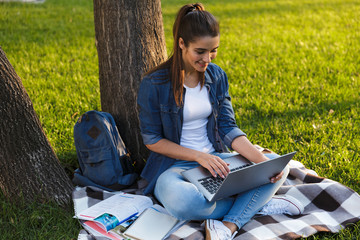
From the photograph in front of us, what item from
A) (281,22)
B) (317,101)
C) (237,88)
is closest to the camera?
(317,101)

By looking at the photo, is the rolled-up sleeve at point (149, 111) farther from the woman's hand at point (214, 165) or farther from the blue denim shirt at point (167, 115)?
the woman's hand at point (214, 165)

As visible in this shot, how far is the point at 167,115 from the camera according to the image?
3.13 m

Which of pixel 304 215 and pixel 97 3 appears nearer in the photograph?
pixel 304 215

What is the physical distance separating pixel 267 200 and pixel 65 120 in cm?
231

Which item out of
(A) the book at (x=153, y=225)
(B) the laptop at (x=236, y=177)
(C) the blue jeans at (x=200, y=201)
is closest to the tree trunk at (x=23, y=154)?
(A) the book at (x=153, y=225)

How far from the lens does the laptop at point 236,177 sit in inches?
105

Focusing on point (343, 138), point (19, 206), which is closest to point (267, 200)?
point (343, 138)

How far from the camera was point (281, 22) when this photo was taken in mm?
8289

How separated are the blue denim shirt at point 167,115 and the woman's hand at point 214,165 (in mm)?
323

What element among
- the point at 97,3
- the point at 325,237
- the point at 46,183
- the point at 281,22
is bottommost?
the point at 325,237

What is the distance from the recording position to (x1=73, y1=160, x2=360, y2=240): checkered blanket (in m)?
2.87

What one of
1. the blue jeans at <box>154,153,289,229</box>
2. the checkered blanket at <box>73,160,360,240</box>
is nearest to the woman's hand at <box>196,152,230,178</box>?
the blue jeans at <box>154,153,289,229</box>

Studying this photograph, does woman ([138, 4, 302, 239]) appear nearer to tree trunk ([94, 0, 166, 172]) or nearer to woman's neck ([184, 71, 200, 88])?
woman's neck ([184, 71, 200, 88])

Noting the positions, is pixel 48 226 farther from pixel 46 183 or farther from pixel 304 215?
pixel 304 215
